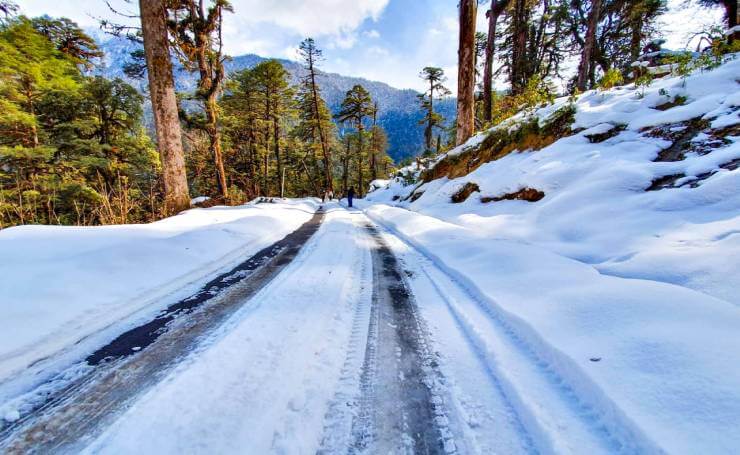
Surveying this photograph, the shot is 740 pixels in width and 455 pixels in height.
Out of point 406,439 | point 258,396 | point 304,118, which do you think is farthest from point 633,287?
point 304,118

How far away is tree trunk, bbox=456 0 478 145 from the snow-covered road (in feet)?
32.4

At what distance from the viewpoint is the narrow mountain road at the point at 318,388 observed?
3.95 feet

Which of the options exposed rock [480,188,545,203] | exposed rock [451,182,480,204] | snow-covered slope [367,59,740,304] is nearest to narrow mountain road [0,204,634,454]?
snow-covered slope [367,59,740,304]

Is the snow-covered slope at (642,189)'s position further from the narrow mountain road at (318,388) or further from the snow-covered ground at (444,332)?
the narrow mountain road at (318,388)

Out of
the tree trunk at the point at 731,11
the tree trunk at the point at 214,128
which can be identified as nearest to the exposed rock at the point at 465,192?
the tree trunk at the point at 214,128

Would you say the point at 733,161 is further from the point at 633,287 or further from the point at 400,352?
the point at 400,352

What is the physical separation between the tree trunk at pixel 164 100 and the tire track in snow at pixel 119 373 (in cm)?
537

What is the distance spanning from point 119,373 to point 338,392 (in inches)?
49.6

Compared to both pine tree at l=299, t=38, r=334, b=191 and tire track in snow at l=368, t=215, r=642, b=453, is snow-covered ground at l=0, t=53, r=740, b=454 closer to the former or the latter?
tire track in snow at l=368, t=215, r=642, b=453

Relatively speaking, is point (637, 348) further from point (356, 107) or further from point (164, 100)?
point (356, 107)

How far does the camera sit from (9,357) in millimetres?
1690

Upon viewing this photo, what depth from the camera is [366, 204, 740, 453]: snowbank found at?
1080 millimetres

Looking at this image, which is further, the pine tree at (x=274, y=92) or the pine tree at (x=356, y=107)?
the pine tree at (x=356, y=107)

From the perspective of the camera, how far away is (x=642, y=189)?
12.6 ft
